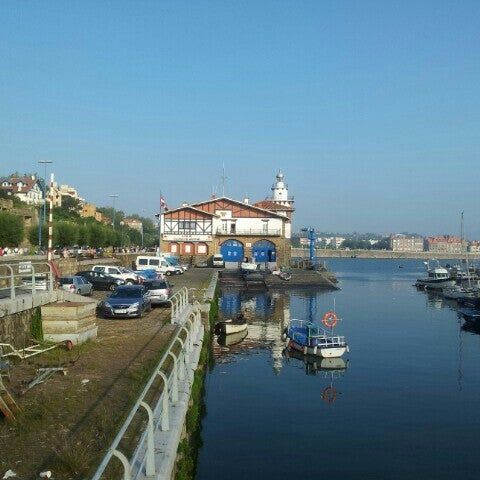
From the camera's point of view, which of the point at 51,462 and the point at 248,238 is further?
the point at 248,238

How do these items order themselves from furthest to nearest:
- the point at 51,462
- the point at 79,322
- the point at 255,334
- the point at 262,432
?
the point at 255,334 → the point at 79,322 → the point at 262,432 → the point at 51,462

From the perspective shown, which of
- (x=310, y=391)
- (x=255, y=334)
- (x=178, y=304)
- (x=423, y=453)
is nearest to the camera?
(x=423, y=453)

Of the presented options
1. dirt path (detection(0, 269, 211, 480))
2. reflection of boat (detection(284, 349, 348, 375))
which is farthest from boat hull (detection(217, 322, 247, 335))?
dirt path (detection(0, 269, 211, 480))

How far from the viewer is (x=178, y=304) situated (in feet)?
95.1

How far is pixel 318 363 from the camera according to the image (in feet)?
95.0

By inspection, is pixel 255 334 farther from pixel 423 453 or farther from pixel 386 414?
pixel 423 453

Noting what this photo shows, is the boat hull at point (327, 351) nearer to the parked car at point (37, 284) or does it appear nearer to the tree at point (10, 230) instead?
the parked car at point (37, 284)

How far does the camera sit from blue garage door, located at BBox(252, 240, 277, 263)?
89.7m

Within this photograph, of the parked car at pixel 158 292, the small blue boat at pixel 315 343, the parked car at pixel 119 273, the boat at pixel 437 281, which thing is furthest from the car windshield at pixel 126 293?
the boat at pixel 437 281

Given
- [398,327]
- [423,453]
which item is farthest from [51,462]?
[398,327]

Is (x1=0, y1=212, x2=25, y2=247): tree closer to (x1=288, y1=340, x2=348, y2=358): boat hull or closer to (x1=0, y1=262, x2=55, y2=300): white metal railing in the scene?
(x1=0, y1=262, x2=55, y2=300): white metal railing

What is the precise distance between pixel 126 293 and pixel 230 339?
7.54 meters

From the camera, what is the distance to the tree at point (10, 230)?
5919 cm

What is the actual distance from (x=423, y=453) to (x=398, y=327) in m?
27.3
